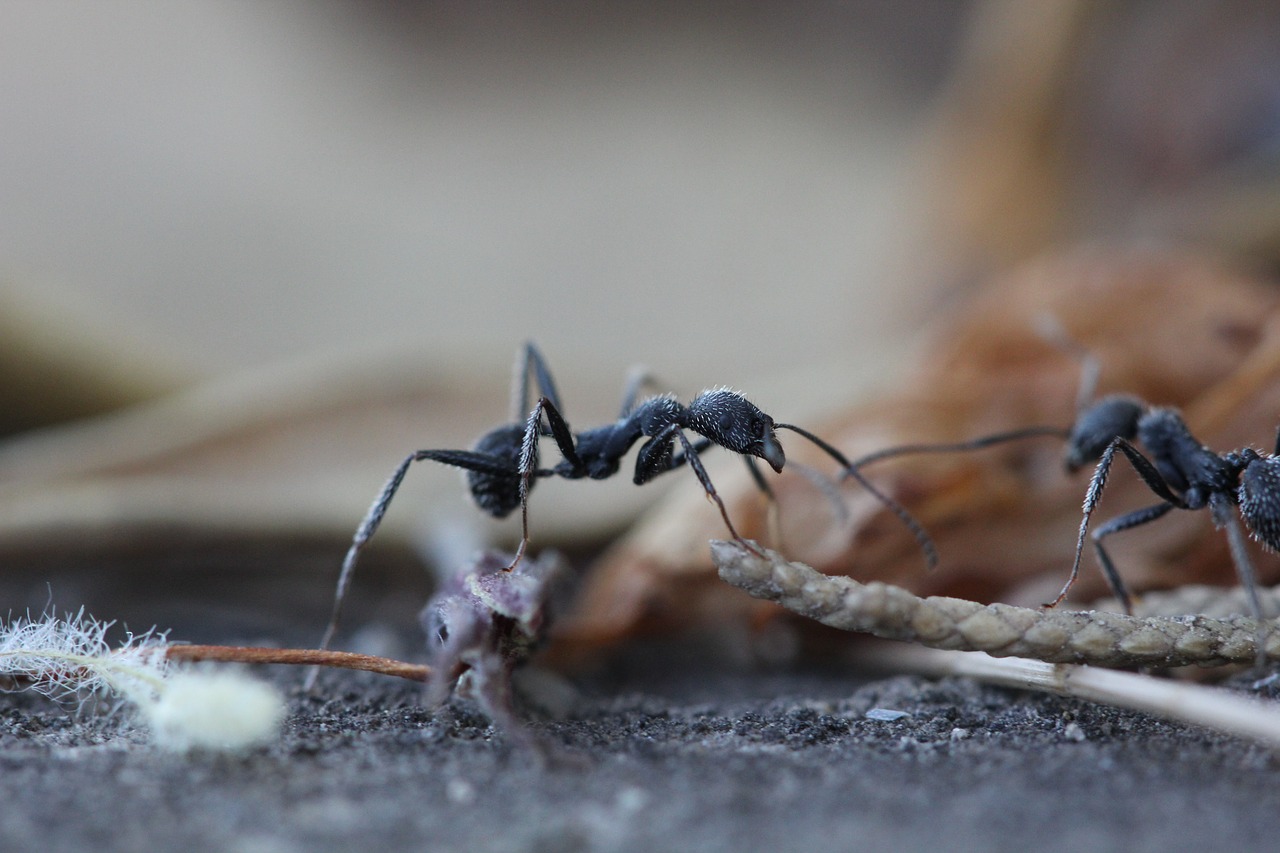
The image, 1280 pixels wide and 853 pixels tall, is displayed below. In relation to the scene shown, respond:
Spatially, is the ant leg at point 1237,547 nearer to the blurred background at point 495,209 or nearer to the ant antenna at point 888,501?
the ant antenna at point 888,501

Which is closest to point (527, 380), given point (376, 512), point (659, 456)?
point (659, 456)

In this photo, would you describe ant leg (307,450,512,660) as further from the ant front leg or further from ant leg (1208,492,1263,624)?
ant leg (1208,492,1263,624)

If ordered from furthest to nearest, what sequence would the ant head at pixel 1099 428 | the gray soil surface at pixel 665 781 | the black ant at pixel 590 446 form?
the ant head at pixel 1099 428
the black ant at pixel 590 446
the gray soil surface at pixel 665 781

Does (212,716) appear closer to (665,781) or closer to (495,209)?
(665,781)

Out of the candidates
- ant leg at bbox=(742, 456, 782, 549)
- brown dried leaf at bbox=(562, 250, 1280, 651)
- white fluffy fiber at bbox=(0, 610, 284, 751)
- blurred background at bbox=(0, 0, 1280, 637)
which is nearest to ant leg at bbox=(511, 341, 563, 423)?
blurred background at bbox=(0, 0, 1280, 637)

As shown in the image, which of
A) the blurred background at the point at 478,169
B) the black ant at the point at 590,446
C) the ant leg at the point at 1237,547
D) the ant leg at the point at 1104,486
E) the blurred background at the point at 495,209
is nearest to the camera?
the ant leg at the point at 1237,547

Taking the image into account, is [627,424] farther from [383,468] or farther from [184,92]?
[184,92]

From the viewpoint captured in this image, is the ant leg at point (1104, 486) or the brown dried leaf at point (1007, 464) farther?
the brown dried leaf at point (1007, 464)

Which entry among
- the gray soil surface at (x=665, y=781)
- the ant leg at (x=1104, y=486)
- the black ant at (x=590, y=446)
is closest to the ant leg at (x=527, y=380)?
the black ant at (x=590, y=446)
